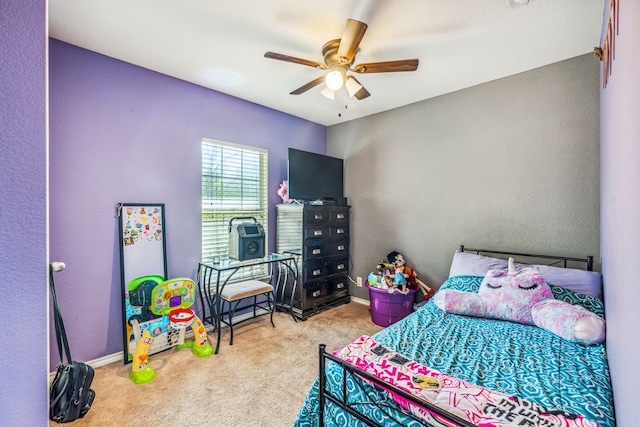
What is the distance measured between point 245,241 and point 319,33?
204 centimetres

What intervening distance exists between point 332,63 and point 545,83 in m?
1.98

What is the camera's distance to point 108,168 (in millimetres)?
2414

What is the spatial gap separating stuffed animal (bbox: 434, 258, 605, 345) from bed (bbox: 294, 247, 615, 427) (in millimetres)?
50

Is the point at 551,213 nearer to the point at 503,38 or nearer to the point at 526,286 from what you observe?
the point at 526,286

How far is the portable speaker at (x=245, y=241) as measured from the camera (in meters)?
3.02

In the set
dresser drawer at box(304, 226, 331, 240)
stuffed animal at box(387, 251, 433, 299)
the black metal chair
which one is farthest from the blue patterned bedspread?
dresser drawer at box(304, 226, 331, 240)

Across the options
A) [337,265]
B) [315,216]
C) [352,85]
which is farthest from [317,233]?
[352,85]

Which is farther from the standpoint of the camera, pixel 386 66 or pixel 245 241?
pixel 245 241

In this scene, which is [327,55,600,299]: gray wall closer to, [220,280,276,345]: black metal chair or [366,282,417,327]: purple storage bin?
[366,282,417,327]: purple storage bin

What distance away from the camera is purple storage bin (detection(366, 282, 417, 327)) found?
3045 mm

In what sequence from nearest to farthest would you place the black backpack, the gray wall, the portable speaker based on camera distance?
1. the black backpack
2. the gray wall
3. the portable speaker

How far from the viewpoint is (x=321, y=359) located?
1295mm

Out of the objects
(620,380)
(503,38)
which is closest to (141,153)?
(503,38)

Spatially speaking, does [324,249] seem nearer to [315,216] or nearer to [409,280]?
[315,216]
